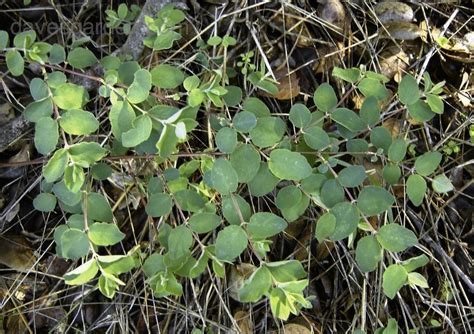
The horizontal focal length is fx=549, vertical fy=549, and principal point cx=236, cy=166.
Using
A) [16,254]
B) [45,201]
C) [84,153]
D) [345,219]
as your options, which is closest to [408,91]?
[345,219]

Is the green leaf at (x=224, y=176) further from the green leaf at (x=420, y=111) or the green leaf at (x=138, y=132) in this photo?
the green leaf at (x=420, y=111)

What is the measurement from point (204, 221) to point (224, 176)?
14 cm

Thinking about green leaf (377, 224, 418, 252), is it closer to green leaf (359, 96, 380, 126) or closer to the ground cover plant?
the ground cover plant

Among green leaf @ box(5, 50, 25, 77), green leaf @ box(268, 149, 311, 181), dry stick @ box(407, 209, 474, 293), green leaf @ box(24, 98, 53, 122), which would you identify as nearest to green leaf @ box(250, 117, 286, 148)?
green leaf @ box(268, 149, 311, 181)

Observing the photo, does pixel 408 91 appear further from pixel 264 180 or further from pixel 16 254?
pixel 16 254

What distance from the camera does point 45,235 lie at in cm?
170

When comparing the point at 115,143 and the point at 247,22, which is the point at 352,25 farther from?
the point at 115,143

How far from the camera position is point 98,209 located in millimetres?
1248

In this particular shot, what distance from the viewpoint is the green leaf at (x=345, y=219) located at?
120 cm

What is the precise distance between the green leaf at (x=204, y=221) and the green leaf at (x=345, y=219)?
26 centimetres

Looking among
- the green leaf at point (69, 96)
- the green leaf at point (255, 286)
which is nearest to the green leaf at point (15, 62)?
the green leaf at point (69, 96)

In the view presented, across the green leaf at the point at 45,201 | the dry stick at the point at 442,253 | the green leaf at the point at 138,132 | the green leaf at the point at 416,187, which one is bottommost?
the dry stick at the point at 442,253

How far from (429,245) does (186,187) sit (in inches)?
31.7

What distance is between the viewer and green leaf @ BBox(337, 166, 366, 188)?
4.04ft
